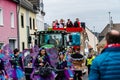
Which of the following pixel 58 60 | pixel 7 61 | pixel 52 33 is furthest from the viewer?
pixel 52 33

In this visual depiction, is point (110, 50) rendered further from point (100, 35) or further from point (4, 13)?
point (100, 35)

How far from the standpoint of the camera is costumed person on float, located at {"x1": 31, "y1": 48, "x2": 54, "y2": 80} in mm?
14180

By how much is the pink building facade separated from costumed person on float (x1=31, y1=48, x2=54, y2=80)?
18.9 metres

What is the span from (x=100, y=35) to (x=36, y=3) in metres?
74.1

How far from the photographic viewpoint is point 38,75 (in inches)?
570

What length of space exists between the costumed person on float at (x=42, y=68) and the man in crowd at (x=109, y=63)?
8848 mm

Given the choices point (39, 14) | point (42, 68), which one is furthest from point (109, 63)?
point (39, 14)

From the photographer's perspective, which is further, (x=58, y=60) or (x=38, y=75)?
(x=58, y=60)

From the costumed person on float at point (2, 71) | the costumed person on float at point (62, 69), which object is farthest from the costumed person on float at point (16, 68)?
the costumed person on float at point (62, 69)

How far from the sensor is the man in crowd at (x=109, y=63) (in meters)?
Result: 5.31

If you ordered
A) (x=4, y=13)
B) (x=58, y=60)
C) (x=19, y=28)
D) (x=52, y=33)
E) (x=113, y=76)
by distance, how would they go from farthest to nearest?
(x=19, y=28)
(x=4, y=13)
(x=52, y=33)
(x=58, y=60)
(x=113, y=76)

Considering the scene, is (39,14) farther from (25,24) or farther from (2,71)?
(2,71)

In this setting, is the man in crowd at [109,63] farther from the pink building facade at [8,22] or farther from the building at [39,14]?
the building at [39,14]

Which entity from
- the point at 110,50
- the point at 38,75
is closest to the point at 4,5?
the point at 38,75
